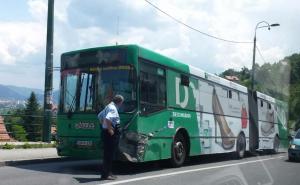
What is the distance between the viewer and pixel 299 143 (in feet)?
66.9

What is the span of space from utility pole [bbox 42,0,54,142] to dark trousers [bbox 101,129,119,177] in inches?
373

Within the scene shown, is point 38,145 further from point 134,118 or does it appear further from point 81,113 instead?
point 134,118

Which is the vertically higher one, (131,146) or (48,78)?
(48,78)

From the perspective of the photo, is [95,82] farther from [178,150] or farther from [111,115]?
[178,150]

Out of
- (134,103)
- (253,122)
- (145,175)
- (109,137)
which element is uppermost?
(134,103)

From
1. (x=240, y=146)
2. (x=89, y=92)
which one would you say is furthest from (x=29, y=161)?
(x=240, y=146)

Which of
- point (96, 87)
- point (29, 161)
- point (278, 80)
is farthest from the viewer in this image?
point (278, 80)

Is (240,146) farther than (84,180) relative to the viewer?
Yes

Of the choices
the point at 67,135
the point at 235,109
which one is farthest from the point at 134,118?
the point at 235,109

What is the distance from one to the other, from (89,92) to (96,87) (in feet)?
0.75

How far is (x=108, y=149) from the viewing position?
37.0 feet

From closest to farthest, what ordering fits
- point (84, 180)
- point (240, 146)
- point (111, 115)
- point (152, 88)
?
1. point (84, 180)
2. point (111, 115)
3. point (152, 88)
4. point (240, 146)

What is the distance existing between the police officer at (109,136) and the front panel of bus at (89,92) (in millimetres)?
1110

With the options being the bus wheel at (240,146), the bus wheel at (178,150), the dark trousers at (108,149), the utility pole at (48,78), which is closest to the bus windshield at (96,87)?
the dark trousers at (108,149)
